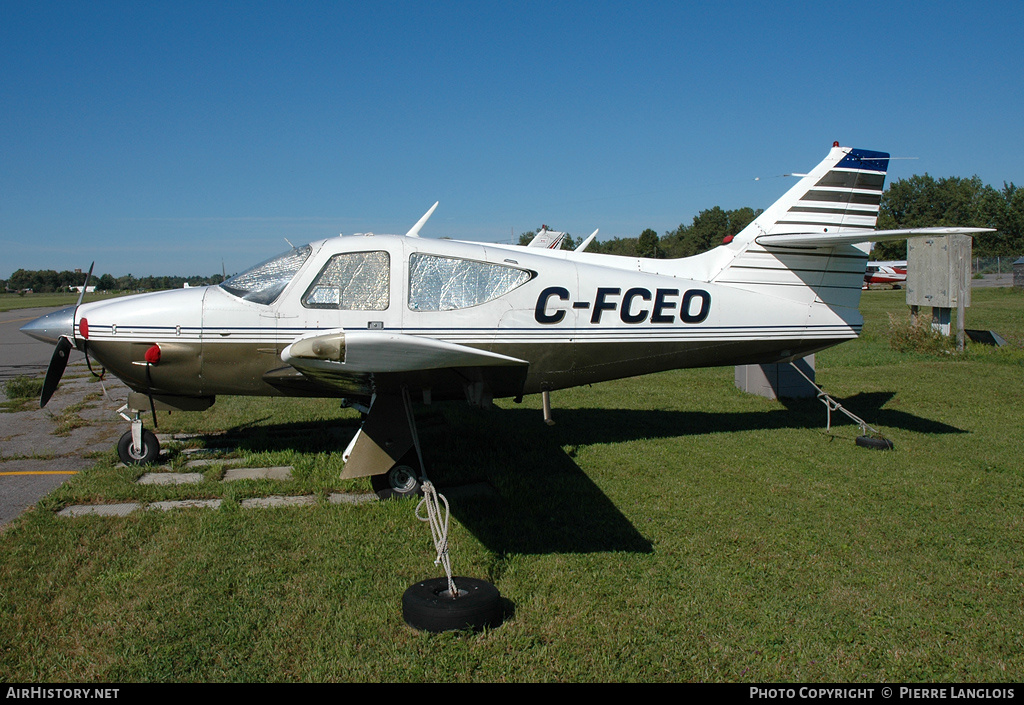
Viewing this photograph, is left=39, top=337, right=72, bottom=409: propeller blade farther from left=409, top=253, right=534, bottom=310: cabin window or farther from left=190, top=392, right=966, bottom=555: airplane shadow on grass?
left=409, top=253, right=534, bottom=310: cabin window

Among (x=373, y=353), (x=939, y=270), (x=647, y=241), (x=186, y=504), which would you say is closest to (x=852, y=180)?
(x=373, y=353)

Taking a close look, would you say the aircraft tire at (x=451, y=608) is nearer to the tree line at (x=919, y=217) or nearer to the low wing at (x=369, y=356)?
the low wing at (x=369, y=356)

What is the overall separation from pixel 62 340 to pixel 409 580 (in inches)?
171

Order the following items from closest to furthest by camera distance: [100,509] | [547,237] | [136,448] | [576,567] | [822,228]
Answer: [576,567], [100,509], [136,448], [822,228], [547,237]

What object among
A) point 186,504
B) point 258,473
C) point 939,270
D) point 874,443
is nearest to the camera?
point 186,504

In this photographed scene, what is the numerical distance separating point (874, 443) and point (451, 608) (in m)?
5.86

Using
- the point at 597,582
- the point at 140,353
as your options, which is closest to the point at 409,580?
the point at 597,582

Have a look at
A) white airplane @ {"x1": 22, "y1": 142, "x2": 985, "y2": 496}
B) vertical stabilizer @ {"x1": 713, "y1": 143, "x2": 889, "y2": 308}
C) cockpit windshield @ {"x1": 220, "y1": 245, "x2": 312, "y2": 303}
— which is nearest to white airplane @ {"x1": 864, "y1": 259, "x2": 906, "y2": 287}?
vertical stabilizer @ {"x1": 713, "y1": 143, "x2": 889, "y2": 308}

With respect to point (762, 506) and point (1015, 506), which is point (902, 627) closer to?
point (762, 506)

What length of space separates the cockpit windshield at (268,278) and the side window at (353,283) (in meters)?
0.28

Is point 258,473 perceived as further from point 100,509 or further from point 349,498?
point 100,509

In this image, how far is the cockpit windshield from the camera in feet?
19.8

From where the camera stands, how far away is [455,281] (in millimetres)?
6152

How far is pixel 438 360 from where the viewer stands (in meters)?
4.15
